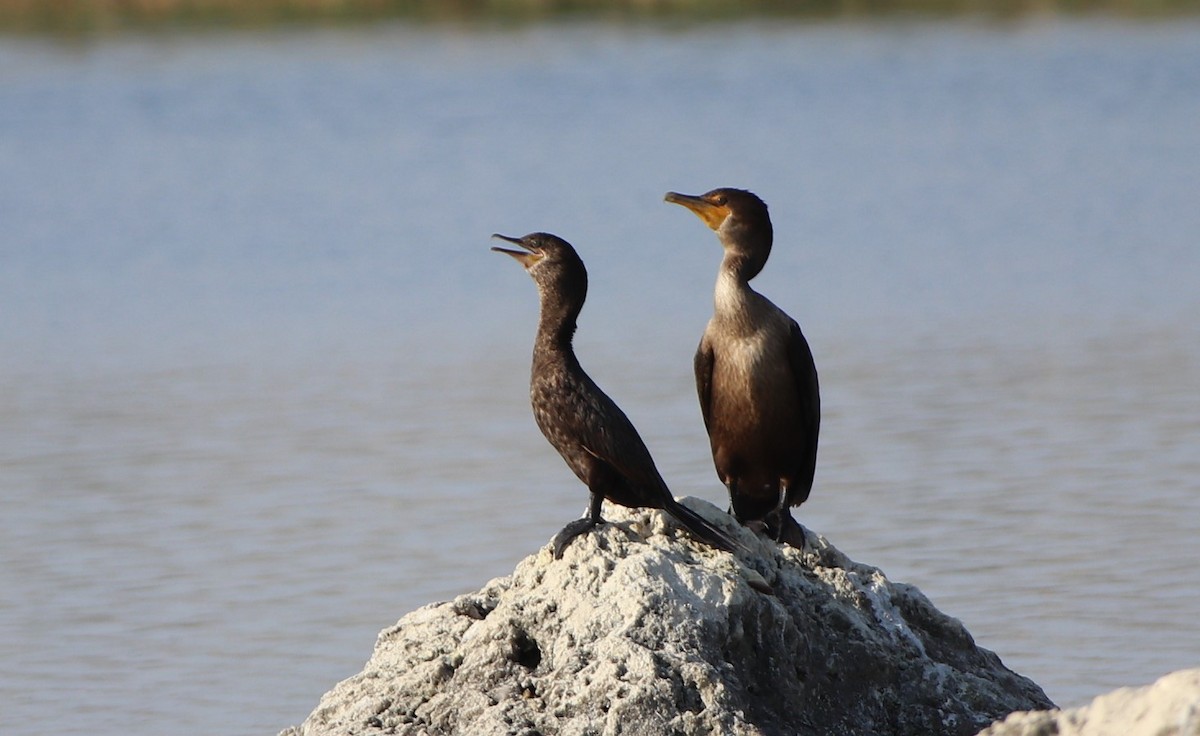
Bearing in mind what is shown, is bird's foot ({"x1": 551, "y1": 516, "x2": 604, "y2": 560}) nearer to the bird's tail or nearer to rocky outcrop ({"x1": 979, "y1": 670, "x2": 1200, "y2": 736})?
the bird's tail

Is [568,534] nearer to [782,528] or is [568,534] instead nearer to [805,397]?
[782,528]

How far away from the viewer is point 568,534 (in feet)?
16.9

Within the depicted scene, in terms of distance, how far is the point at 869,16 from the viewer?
33500mm

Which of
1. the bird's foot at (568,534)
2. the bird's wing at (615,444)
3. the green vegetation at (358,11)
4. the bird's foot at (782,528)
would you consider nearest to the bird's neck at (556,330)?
the bird's wing at (615,444)

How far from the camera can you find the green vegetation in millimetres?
35312

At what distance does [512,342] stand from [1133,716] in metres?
8.99

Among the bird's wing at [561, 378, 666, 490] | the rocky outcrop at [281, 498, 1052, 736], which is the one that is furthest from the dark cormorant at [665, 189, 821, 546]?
the bird's wing at [561, 378, 666, 490]

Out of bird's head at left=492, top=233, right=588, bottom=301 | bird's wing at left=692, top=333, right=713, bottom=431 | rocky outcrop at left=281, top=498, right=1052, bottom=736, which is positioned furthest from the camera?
bird's wing at left=692, top=333, right=713, bottom=431

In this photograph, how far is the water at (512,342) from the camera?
7.28m

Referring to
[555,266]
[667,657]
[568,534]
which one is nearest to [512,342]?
[555,266]

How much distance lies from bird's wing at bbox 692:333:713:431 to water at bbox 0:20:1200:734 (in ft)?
4.52

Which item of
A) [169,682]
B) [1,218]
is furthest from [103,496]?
[1,218]

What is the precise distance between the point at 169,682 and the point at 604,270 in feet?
28.9

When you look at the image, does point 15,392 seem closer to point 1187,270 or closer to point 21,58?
point 1187,270
